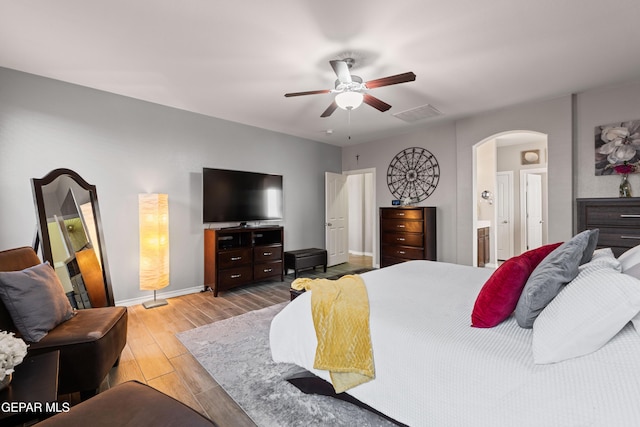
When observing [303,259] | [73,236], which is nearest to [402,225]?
[303,259]

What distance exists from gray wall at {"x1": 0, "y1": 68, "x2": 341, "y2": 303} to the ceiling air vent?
2.28m

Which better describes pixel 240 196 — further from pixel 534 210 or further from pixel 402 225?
pixel 534 210

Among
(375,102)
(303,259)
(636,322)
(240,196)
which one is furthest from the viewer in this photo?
(303,259)

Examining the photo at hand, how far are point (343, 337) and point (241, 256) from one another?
2.97 meters

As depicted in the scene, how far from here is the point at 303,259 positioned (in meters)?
5.11

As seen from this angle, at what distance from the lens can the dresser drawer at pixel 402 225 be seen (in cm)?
480

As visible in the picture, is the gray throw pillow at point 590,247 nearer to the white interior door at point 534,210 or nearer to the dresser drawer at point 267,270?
the dresser drawer at point 267,270

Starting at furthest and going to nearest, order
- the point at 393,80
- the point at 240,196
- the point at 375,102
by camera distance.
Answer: the point at 240,196, the point at 375,102, the point at 393,80

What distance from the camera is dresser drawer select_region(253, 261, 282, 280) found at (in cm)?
445

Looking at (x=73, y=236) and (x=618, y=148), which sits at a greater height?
(x=618, y=148)

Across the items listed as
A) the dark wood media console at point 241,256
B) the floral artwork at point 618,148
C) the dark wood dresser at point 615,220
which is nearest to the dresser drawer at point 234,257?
the dark wood media console at point 241,256

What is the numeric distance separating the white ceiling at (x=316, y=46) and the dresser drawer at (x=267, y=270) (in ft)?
8.00

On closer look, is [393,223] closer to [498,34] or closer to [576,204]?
[576,204]

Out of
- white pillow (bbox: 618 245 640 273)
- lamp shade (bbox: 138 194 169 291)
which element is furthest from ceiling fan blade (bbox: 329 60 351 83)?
lamp shade (bbox: 138 194 169 291)
